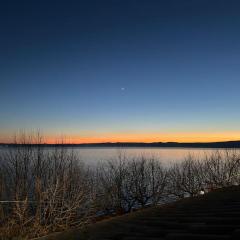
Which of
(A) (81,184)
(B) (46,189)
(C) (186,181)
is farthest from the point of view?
(C) (186,181)

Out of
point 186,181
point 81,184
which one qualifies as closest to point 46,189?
point 81,184

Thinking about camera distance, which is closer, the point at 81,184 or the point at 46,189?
the point at 46,189

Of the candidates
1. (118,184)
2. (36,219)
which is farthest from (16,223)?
(118,184)

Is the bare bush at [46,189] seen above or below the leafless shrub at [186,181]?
above

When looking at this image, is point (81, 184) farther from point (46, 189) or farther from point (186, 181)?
point (186, 181)

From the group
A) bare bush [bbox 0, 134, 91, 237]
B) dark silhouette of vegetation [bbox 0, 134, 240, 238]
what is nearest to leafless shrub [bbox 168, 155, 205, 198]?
dark silhouette of vegetation [bbox 0, 134, 240, 238]

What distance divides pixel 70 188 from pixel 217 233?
740 inches

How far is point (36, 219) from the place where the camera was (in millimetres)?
12836

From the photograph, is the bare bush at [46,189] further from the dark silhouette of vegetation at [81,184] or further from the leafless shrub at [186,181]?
the leafless shrub at [186,181]

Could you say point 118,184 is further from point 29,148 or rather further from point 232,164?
point 29,148

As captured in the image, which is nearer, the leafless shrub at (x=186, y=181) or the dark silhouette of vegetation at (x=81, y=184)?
the dark silhouette of vegetation at (x=81, y=184)

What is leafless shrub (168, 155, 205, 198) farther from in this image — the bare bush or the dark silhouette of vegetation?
the bare bush

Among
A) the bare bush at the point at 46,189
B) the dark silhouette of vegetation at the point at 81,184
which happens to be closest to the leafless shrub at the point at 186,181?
the dark silhouette of vegetation at the point at 81,184

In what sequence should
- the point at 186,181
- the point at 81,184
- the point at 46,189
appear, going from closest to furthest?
the point at 46,189 < the point at 81,184 < the point at 186,181
